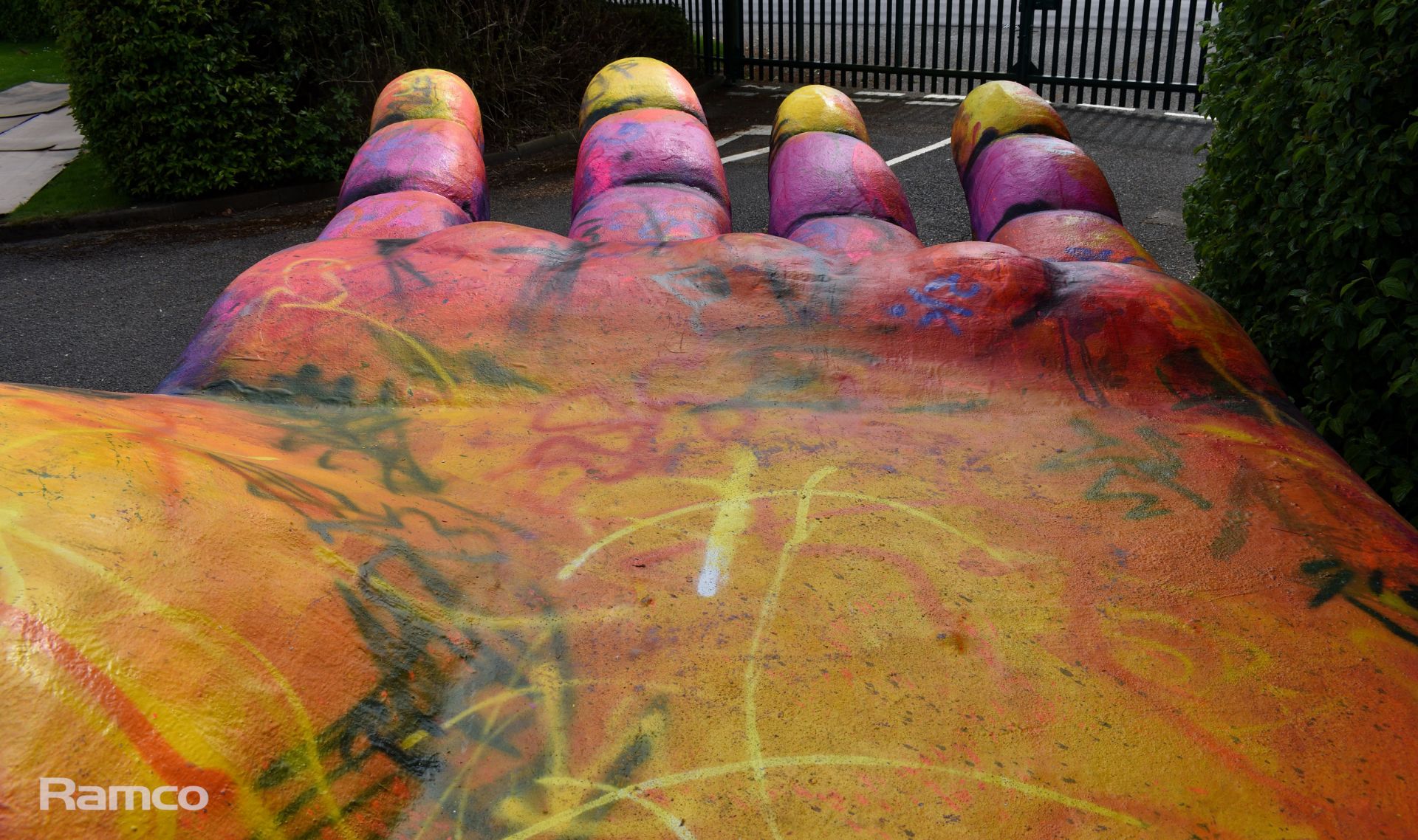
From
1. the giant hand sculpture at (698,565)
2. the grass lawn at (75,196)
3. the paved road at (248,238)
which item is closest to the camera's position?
the giant hand sculpture at (698,565)

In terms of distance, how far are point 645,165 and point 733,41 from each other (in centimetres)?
803

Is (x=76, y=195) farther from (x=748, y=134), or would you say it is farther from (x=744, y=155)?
(x=748, y=134)

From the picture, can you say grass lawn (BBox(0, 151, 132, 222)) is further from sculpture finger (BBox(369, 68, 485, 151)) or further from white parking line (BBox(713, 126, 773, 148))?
sculpture finger (BBox(369, 68, 485, 151))

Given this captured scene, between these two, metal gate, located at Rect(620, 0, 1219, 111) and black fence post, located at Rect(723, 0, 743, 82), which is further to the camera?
black fence post, located at Rect(723, 0, 743, 82)

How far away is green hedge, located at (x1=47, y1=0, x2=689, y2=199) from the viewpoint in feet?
22.4

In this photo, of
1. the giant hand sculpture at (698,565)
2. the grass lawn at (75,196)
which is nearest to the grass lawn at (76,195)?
the grass lawn at (75,196)

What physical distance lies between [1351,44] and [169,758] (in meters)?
2.74

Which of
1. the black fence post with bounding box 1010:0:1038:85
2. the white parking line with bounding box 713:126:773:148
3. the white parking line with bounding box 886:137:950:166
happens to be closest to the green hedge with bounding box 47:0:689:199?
the white parking line with bounding box 713:126:773:148

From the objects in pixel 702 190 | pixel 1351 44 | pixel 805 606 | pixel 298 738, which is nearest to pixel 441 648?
pixel 298 738

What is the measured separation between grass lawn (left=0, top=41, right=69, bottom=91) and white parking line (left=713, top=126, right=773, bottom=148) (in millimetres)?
6839

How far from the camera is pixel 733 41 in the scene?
10.5 m

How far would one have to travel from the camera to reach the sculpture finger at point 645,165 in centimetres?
285

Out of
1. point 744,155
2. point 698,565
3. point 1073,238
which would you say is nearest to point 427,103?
point 1073,238

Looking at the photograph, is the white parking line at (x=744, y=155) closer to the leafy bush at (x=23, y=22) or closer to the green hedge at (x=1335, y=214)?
the green hedge at (x=1335, y=214)
